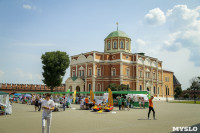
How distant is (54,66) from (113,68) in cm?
1553

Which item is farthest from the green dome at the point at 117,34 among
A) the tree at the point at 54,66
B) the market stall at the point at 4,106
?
the market stall at the point at 4,106

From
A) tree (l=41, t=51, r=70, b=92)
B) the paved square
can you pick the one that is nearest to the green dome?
tree (l=41, t=51, r=70, b=92)

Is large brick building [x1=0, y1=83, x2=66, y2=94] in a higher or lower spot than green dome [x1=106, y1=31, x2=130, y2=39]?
lower

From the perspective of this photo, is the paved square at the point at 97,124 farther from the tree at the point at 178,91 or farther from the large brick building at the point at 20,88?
the tree at the point at 178,91

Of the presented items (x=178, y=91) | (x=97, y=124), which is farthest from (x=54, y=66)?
(x=178, y=91)

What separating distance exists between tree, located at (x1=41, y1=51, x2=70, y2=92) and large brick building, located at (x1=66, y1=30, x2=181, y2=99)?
440cm

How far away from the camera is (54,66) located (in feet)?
161

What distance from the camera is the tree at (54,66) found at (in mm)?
48938

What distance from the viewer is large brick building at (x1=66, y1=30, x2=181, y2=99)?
51094mm

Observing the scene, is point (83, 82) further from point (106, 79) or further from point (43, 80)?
point (43, 80)

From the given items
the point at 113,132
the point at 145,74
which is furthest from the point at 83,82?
the point at 113,132

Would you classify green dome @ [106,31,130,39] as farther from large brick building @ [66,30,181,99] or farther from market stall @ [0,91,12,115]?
market stall @ [0,91,12,115]

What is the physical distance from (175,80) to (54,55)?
6697 cm

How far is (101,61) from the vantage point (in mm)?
52812
